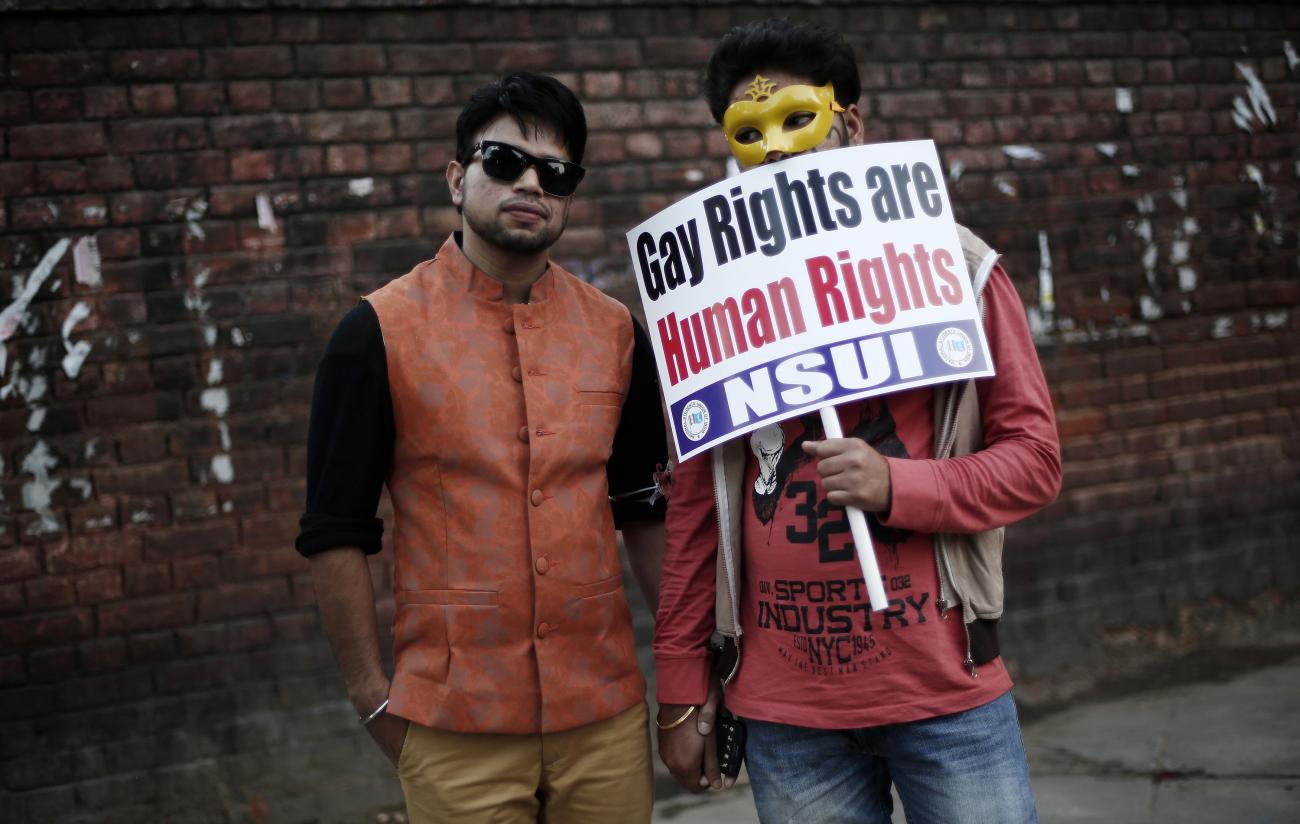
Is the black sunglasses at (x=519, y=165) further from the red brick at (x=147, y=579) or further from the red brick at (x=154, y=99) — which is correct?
the red brick at (x=147, y=579)

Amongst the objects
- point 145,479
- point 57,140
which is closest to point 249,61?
point 57,140

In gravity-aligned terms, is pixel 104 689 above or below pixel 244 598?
below

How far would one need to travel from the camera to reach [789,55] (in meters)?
2.14

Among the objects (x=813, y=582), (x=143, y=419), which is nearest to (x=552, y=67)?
(x=143, y=419)

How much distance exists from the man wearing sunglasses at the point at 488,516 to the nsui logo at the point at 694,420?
203mm

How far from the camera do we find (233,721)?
4.10m

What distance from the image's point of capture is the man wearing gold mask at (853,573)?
77.7 inches

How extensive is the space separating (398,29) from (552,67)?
1.82 feet

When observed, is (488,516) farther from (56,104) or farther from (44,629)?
(56,104)

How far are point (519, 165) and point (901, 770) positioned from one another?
1.27 metres

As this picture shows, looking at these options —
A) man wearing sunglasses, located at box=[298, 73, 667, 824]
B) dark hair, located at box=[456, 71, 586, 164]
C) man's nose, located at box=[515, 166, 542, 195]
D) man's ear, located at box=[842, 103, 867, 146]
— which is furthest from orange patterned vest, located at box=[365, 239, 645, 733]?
man's ear, located at box=[842, 103, 867, 146]

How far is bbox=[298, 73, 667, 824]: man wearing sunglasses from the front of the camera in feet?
7.22

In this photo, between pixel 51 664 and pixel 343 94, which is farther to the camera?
pixel 343 94

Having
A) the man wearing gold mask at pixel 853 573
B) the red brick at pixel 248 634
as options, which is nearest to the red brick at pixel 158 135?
the red brick at pixel 248 634
